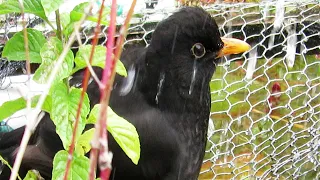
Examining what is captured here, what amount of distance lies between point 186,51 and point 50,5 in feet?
3.16

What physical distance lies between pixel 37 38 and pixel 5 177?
79 cm

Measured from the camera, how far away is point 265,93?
2.22 metres

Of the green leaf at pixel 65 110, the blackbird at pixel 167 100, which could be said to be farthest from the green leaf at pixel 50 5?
the blackbird at pixel 167 100

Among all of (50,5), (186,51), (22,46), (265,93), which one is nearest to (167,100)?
(186,51)

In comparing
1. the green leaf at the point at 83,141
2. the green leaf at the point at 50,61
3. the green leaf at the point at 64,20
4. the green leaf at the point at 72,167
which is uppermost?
the green leaf at the point at 64,20

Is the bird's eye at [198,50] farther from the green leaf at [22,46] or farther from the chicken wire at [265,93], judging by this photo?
the green leaf at [22,46]

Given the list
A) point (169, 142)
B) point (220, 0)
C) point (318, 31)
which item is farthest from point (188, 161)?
point (220, 0)

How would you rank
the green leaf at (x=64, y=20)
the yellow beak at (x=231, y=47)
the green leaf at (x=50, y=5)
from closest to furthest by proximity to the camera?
1. the green leaf at (x=50, y=5)
2. the green leaf at (x=64, y=20)
3. the yellow beak at (x=231, y=47)

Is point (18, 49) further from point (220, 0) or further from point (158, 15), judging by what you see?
point (220, 0)

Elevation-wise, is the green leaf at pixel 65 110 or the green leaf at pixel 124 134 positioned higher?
the green leaf at pixel 65 110

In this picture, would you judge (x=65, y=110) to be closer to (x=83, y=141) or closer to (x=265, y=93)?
(x=83, y=141)

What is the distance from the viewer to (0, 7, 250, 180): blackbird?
1603 mm

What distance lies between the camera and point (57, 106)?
761 millimetres

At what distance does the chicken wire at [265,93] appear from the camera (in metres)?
1.96
